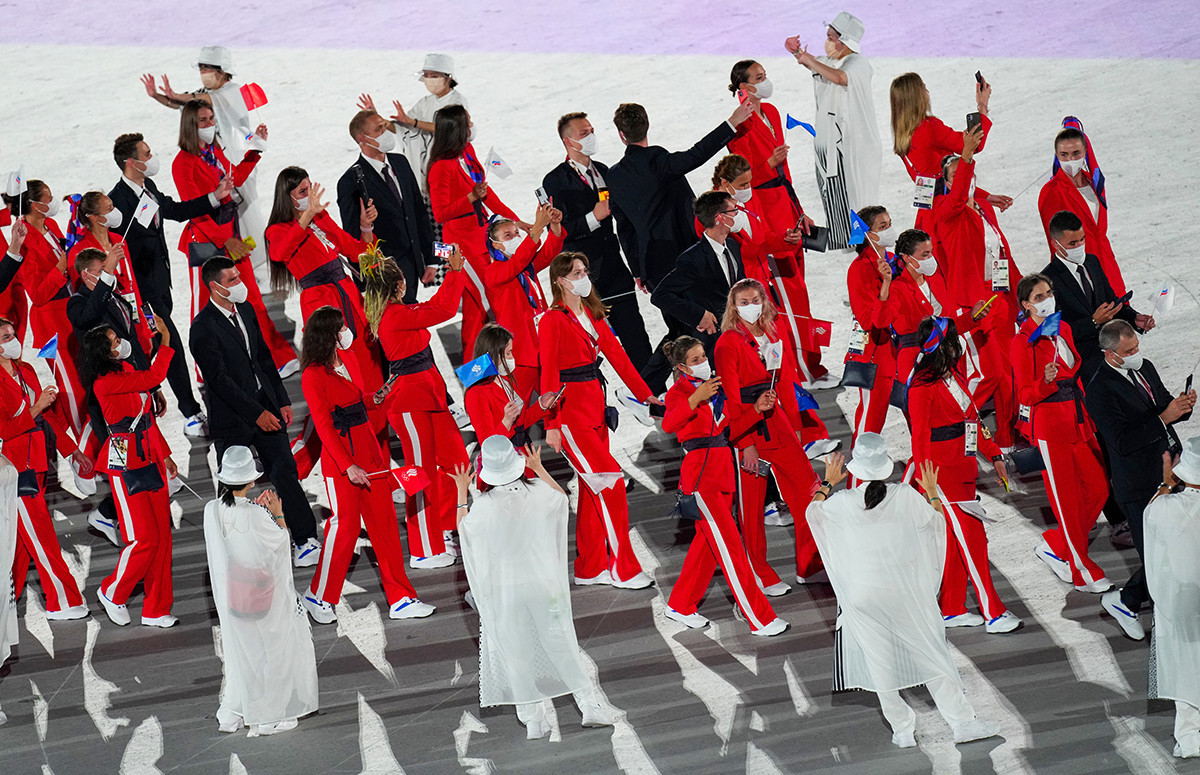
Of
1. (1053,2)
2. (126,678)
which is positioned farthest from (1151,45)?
(126,678)

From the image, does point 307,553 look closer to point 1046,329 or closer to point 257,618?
point 257,618

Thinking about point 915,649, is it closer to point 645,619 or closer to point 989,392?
point 645,619

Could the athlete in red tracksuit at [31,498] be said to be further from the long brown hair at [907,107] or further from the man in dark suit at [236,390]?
the long brown hair at [907,107]

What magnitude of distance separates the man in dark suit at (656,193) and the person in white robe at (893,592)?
2.99 m

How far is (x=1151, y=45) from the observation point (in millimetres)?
14672

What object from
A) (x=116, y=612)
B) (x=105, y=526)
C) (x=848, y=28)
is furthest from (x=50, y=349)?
(x=848, y=28)

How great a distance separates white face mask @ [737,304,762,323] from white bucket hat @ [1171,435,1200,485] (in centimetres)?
231

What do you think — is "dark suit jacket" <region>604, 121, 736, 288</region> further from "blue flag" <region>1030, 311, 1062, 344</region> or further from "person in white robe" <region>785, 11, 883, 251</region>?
"blue flag" <region>1030, 311, 1062, 344</region>

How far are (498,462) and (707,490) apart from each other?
1.28 meters

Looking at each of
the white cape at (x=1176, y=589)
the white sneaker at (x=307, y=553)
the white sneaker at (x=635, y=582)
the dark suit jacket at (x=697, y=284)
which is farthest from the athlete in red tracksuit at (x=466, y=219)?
the white cape at (x=1176, y=589)

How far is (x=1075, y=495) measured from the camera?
7.64 metres

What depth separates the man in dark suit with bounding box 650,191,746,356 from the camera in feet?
28.8

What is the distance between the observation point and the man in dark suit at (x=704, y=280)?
8.77 m

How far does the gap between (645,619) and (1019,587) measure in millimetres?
1979
